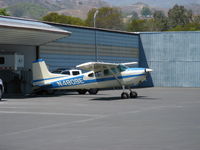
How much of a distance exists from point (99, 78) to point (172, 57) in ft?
75.3

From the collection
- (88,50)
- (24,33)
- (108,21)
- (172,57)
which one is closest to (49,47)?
(88,50)

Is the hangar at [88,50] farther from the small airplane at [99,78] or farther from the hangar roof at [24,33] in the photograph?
the small airplane at [99,78]

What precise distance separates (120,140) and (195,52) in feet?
127

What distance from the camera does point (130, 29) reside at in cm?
15750

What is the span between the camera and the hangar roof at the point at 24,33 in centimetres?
2655

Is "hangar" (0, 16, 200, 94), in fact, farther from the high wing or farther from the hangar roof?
the high wing

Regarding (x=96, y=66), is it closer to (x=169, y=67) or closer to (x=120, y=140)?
(x=120, y=140)

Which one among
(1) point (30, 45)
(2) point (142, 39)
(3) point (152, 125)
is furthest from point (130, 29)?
(3) point (152, 125)

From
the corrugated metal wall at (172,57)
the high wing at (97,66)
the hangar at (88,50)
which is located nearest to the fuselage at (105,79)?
the high wing at (97,66)

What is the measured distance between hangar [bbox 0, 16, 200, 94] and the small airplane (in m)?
2.98

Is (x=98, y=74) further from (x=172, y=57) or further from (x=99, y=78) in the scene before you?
(x=172, y=57)

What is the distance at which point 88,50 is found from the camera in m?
41.8

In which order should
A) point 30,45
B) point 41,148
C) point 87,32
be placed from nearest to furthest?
point 41,148, point 30,45, point 87,32

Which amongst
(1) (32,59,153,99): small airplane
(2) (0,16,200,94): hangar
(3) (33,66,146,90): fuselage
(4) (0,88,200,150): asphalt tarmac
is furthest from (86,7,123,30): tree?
(4) (0,88,200,150): asphalt tarmac
